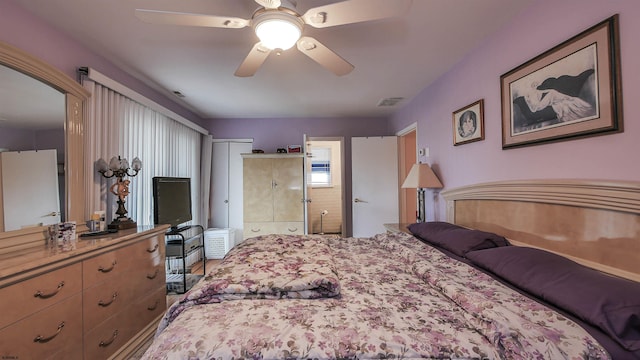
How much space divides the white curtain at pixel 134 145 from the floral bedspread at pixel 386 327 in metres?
1.70

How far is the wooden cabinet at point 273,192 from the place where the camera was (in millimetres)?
4195

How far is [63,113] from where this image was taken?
6.23ft

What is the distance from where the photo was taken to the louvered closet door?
165 inches

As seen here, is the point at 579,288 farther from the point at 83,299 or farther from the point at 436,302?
the point at 83,299

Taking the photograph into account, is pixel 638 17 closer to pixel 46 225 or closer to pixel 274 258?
pixel 274 258

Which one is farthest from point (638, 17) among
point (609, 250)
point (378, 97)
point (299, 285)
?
point (378, 97)

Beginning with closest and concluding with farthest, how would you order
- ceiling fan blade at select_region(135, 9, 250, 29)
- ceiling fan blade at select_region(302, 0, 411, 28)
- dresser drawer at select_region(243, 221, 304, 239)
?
1. ceiling fan blade at select_region(302, 0, 411, 28)
2. ceiling fan blade at select_region(135, 9, 250, 29)
3. dresser drawer at select_region(243, 221, 304, 239)

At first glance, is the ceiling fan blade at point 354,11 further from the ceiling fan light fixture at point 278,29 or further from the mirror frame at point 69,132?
the mirror frame at point 69,132

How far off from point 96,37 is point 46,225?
1431mm

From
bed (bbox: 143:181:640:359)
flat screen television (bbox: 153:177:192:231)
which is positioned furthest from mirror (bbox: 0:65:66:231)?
bed (bbox: 143:181:640:359)

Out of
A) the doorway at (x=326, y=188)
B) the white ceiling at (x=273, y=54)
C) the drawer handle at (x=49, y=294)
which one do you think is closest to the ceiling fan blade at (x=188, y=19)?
the white ceiling at (x=273, y=54)

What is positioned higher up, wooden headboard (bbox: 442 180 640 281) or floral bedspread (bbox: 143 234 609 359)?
wooden headboard (bbox: 442 180 640 281)

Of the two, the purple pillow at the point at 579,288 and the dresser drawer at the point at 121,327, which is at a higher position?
the purple pillow at the point at 579,288

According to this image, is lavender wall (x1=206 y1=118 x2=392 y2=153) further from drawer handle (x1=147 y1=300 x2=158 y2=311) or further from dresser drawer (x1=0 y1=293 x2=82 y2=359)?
dresser drawer (x1=0 y1=293 x2=82 y2=359)
